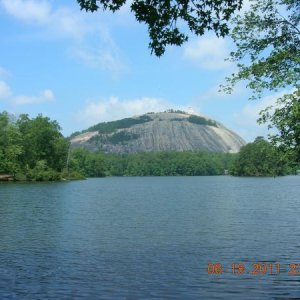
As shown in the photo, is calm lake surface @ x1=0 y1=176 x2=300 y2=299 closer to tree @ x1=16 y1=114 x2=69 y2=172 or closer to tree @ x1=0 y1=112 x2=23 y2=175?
tree @ x1=0 y1=112 x2=23 y2=175

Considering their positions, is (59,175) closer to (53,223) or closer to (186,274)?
(53,223)

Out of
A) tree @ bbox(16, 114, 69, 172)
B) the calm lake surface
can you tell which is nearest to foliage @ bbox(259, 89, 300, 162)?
the calm lake surface

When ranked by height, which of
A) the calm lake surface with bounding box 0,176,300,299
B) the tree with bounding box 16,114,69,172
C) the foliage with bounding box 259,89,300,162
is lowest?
the calm lake surface with bounding box 0,176,300,299

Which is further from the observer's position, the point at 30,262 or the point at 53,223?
the point at 53,223

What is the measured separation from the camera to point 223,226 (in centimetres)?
4038

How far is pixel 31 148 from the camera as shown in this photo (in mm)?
163750

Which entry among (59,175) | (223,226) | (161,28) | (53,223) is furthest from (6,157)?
(161,28)

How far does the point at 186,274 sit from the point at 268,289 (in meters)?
4.52

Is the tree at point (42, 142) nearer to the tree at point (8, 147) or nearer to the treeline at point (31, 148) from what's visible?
the treeline at point (31, 148)
